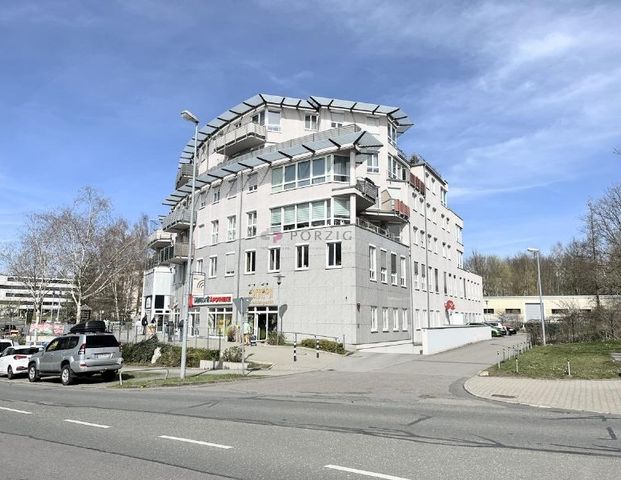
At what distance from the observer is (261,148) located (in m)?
41.9

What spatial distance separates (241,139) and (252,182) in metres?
3.95

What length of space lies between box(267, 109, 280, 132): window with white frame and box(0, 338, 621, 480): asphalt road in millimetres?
Result: 30216

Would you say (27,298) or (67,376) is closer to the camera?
(67,376)

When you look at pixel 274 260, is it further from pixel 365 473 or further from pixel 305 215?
pixel 365 473

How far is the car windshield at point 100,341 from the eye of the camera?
66.2 feet

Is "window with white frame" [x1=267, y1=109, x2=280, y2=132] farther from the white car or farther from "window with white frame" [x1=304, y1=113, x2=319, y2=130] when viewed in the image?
the white car

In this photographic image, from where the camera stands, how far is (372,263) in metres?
35.4

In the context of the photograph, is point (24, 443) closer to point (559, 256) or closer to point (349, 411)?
point (349, 411)

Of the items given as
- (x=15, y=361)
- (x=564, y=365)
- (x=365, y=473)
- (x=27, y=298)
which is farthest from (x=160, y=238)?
(x=365, y=473)

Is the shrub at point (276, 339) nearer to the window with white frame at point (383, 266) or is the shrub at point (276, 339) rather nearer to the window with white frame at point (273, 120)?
the window with white frame at point (383, 266)

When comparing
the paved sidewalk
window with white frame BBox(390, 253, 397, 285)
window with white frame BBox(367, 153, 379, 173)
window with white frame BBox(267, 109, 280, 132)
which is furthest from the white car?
window with white frame BBox(367, 153, 379, 173)

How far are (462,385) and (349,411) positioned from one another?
6.81 metres

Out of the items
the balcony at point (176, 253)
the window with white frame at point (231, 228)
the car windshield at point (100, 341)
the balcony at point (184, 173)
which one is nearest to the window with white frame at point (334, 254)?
the window with white frame at point (231, 228)

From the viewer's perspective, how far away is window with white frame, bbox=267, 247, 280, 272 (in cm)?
3675
